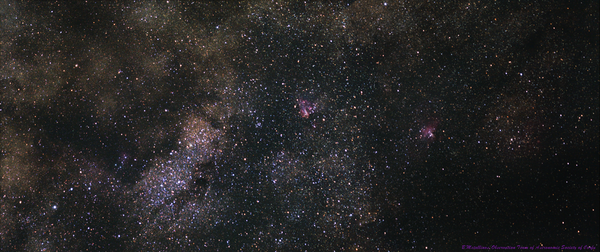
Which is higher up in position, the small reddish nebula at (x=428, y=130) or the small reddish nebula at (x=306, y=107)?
the small reddish nebula at (x=306, y=107)

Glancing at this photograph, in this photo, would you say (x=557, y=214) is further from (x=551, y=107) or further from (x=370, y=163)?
(x=370, y=163)

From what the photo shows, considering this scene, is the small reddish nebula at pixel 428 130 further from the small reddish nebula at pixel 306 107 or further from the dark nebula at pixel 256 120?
the small reddish nebula at pixel 306 107

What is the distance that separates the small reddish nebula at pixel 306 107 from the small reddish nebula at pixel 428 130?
0.86 feet

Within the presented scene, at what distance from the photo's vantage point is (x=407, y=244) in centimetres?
→ 68

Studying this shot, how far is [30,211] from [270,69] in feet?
2.14

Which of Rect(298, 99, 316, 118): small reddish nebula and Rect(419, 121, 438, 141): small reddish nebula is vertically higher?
Rect(298, 99, 316, 118): small reddish nebula

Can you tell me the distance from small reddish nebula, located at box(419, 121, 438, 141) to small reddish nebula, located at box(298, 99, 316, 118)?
0.26 m

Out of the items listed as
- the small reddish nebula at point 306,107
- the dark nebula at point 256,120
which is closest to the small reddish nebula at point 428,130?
the dark nebula at point 256,120

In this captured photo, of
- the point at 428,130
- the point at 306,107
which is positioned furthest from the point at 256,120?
the point at 428,130

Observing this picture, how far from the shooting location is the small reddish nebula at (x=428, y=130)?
0.68 metres

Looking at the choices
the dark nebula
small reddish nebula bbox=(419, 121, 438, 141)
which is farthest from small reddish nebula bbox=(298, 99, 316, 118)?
small reddish nebula bbox=(419, 121, 438, 141)

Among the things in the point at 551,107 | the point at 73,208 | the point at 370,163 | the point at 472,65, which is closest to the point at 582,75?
the point at 551,107

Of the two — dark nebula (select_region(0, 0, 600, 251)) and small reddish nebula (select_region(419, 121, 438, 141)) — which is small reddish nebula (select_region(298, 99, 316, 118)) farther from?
small reddish nebula (select_region(419, 121, 438, 141))

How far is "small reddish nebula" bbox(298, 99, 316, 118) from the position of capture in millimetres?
670
